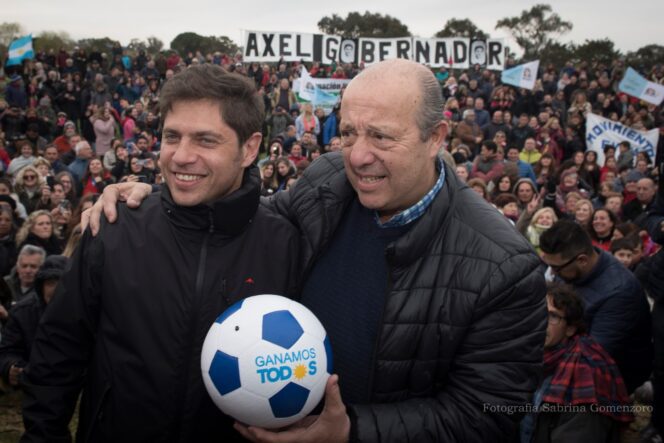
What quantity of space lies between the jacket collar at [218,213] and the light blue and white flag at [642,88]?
17.0 metres

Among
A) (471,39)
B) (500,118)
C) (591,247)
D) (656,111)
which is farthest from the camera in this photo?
(471,39)

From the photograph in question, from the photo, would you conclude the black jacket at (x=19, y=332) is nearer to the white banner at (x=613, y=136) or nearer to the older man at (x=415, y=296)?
the older man at (x=415, y=296)

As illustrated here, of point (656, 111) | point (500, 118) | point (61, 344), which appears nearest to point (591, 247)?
→ point (61, 344)

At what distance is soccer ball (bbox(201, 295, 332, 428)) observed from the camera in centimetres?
212

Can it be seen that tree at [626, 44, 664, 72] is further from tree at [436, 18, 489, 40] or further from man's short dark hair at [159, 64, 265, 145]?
man's short dark hair at [159, 64, 265, 145]

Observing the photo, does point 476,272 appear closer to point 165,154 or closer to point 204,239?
point 204,239

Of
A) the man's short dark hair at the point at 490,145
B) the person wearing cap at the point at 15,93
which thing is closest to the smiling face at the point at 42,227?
the man's short dark hair at the point at 490,145

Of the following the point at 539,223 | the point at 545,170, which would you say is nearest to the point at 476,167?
the point at 545,170

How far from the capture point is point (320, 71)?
21.5 m

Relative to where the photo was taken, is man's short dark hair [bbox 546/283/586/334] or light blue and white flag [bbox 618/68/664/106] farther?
light blue and white flag [bbox 618/68/664/106]

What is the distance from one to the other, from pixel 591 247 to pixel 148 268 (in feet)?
10.7

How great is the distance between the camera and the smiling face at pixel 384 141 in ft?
7.61

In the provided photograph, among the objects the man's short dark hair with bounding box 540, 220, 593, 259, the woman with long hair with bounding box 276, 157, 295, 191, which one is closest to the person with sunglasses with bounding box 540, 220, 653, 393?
the man's short dark hair with bounding box 540, 220, 593, 259

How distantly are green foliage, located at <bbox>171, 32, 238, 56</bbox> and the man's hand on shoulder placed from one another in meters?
51.4
